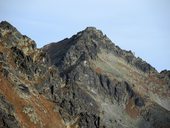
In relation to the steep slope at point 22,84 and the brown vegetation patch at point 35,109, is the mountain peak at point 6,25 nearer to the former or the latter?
the steep slope at point 22,84

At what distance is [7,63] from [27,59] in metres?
16.9

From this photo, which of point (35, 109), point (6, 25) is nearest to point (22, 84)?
point (35, 109)

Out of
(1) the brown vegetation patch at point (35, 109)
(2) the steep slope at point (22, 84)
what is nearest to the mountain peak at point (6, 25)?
(2) the steep slope at point (22, 84)

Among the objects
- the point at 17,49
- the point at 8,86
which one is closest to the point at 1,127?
the point at 8,86

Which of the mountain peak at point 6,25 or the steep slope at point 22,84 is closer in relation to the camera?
the steep slope at point 22,84

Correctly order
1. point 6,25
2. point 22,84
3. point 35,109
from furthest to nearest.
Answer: point 6,25 < point 22,84 < point 35,109

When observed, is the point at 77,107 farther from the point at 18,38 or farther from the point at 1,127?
the point at 1,127

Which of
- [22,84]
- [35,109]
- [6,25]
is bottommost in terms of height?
[35,109]

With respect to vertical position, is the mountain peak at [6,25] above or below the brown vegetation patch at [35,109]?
above

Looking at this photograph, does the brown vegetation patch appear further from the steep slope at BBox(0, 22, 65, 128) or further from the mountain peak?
the mountain peak

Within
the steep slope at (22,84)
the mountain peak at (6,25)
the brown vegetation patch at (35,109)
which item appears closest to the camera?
the steep slope at (22,84)

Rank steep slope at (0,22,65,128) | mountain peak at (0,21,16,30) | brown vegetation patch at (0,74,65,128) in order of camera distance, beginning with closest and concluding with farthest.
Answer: steep slope at (0,22,65,128), brown vegetation patch at (0,74,65,128), mountain peak at (0,21,16,30)

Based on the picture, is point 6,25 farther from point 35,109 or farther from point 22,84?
point 35,109

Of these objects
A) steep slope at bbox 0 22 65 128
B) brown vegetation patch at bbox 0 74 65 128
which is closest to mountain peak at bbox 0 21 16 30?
steep slope at bbox 0 22 65 128
